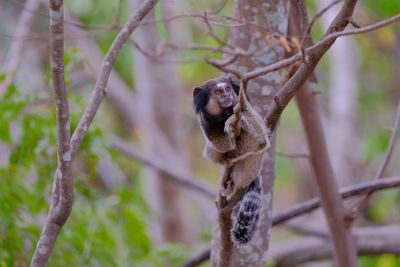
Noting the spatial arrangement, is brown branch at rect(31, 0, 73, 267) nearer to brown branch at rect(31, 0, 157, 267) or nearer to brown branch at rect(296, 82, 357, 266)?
brown branch at rect(31, 0, 157, 267)

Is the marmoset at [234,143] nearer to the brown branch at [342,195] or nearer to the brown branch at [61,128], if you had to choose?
the brown branch at [61,128]

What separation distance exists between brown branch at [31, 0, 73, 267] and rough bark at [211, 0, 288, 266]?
33.0 inches

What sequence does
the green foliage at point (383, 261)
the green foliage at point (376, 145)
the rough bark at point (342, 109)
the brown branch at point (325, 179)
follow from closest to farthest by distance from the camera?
the brown branch at point (325, 179) < the green foliage at point (383, 261) < the green foliage at point (376, 145) < the rough bark at point (342, 109)

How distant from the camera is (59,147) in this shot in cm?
222

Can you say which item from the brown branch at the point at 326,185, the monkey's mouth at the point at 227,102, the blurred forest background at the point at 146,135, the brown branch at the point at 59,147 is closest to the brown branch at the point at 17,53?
the blurred forest background at the point at 146,135

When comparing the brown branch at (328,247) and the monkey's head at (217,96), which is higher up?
the monkey's head at (217,96)

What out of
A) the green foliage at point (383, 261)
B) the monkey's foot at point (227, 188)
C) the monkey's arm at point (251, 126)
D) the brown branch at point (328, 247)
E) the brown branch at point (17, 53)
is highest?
the brown branch at point (17, 53)

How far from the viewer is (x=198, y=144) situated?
13.0 m

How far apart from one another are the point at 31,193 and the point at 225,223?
1.76m

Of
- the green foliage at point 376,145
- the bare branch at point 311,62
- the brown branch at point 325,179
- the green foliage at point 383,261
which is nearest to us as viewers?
the bare branch at point 311,62

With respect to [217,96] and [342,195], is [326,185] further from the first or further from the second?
[217,96]

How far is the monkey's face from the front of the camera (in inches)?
111

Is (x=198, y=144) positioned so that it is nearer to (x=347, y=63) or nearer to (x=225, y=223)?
(x=347, y=63)

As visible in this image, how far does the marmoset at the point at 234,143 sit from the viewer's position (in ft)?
8.73
